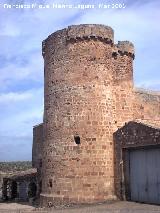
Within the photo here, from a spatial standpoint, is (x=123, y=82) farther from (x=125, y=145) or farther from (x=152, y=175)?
(x=152, y=175)

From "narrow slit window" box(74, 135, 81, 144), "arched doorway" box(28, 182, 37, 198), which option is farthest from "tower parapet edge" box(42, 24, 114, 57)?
"arched doorway" box(28, 182, 37, 198)

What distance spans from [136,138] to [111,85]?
3.32m

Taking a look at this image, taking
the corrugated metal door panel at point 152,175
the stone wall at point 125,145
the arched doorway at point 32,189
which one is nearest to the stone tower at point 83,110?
the stone wall at point 125,145

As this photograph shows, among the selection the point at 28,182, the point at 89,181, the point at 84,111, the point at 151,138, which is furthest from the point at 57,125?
the point at 28,182

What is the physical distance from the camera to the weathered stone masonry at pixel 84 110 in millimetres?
18750

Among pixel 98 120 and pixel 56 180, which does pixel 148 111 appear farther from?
pixel 56 180

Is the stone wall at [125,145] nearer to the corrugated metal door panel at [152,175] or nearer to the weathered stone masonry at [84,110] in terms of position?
the weathered stone masonry at [84,110]

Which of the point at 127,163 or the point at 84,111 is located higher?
the point at 84,111

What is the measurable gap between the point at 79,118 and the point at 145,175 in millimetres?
4185

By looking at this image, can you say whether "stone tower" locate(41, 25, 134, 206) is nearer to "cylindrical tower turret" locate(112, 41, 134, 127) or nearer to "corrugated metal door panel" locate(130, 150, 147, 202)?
"cylindrical tower turret" locate(112, 41, 134, 127)

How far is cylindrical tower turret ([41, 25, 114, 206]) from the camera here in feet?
61.4

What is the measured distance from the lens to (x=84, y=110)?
19250 mm

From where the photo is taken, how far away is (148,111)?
2138 centimetres

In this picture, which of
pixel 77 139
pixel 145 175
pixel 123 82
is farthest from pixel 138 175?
pixel 123 82
